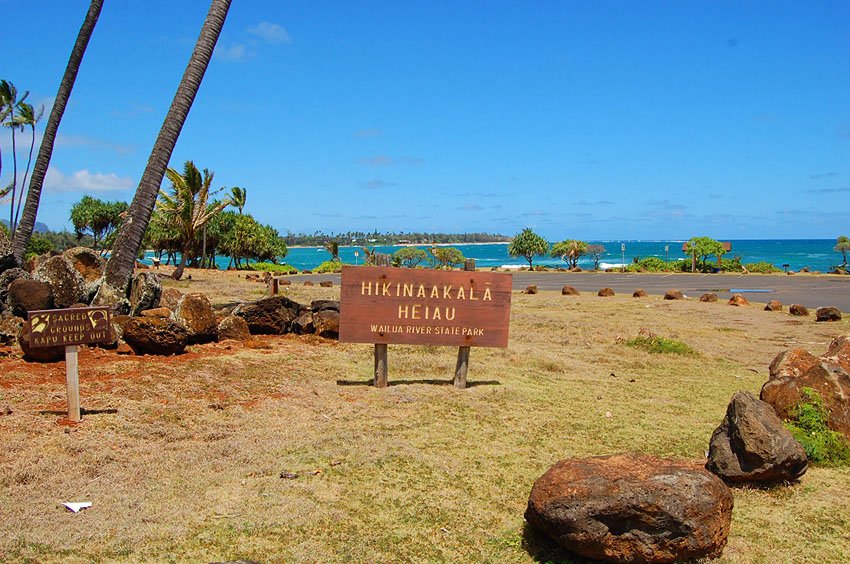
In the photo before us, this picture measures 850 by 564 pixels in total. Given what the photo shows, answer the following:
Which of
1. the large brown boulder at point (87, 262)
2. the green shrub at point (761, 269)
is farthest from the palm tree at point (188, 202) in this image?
the green shrub at point (761, 269)

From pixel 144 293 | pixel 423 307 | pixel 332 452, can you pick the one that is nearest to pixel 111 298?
pixel 144 293

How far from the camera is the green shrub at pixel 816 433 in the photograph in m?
7.05

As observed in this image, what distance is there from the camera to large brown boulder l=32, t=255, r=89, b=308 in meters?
11.8

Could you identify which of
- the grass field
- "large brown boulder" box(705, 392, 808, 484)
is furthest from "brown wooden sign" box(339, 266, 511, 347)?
"large brown boulder" box(705, 392, 808, 484)

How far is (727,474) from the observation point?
246 inches

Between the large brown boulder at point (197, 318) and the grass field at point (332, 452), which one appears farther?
the large brown boulder at point (197, 318)

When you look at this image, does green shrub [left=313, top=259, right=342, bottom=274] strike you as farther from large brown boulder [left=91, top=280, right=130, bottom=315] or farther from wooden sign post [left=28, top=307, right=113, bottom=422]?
wooden sign post [left=28, top=307, right=113, bottom=422]

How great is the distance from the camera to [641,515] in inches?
184

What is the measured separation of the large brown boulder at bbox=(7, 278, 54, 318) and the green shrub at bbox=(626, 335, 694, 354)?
36.7 ft

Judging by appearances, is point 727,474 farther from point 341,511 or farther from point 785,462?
point 341,511

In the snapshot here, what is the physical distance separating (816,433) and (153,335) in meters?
8.67

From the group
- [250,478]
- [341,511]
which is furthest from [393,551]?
[250,478]

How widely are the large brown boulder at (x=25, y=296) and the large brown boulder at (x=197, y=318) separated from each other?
6.50 feet

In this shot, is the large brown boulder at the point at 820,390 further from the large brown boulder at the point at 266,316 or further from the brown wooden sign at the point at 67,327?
the large brown boulder at the point at 266,316
